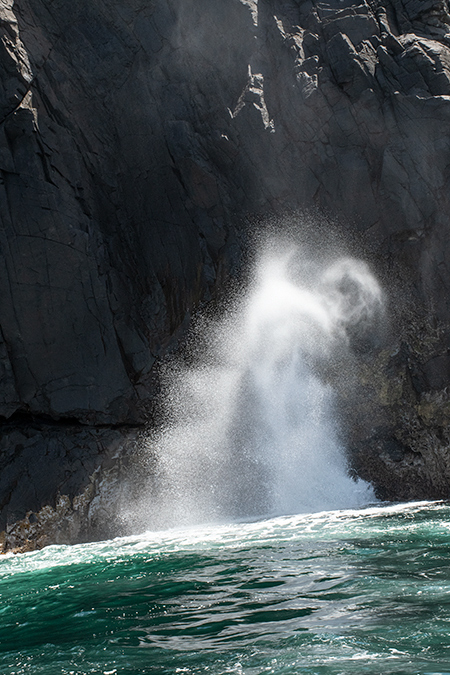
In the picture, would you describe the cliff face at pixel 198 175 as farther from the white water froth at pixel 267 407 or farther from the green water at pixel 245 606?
the green water at pixel 245 606

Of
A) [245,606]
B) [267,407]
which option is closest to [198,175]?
[267,407]

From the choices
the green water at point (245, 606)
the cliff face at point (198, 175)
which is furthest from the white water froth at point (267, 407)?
the green water at point (245, 606)

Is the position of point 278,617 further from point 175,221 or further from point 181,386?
point 175,221

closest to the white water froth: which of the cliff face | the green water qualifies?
the cliff face

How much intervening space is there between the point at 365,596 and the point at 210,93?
70.1ft

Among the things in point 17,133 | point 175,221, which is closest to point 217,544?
point 175,221

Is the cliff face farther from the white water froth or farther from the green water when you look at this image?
the green water

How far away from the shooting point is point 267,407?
2208 centimetres

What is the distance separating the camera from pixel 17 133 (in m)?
20.6

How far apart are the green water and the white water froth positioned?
5.82 metres

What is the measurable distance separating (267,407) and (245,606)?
14157 mm

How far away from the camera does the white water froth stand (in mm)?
20531

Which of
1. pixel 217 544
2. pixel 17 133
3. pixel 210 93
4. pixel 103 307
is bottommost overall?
pixel 217 544

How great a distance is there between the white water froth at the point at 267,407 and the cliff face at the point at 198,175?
1.26 m
